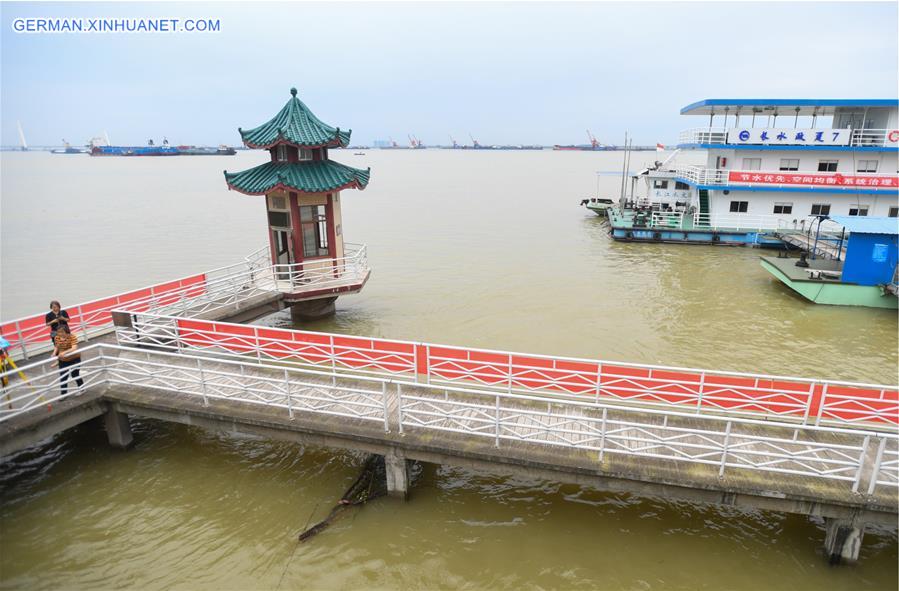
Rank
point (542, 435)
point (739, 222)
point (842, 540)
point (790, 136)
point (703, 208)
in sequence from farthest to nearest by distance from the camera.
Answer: point (703, 208) < point (739, 222) < point (790, 136) < point (542, 435) < point (842, 540)

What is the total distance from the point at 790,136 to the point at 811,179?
2.75 metres

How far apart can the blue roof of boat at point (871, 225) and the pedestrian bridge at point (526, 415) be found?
11505mm

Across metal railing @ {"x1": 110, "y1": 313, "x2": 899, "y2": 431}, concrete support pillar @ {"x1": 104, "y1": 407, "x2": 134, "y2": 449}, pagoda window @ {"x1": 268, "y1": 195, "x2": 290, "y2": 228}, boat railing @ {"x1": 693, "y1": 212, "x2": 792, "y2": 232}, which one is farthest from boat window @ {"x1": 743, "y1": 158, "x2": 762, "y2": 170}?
concrete support pillar @ {"x1": 104, "y1": 407, "x2": 134, "y2": 449}

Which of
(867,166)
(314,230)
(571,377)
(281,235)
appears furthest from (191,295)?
(867,166)

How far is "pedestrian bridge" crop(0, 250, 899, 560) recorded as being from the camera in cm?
741

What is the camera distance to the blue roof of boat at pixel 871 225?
18625mm

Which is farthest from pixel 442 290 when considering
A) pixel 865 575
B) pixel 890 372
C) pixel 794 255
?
pixel 794 255

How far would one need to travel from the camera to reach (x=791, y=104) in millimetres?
29078

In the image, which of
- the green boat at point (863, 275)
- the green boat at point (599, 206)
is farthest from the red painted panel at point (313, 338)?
the green boat at point (599, 206)

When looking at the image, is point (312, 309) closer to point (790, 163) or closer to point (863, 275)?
point (863, 275)

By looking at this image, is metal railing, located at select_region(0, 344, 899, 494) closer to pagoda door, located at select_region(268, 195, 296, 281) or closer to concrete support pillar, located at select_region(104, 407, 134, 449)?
concrete support pillar, located at select_region(104, 407, 134, 449)

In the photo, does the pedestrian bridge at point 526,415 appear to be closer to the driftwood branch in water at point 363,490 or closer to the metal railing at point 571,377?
the metal railing at point 571,377

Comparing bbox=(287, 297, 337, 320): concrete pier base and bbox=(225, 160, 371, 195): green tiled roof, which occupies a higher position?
bbox=(225, 160, 371, 195): green tiled roof

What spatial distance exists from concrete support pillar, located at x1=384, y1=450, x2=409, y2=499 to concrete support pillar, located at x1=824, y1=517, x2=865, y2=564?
6.47m
